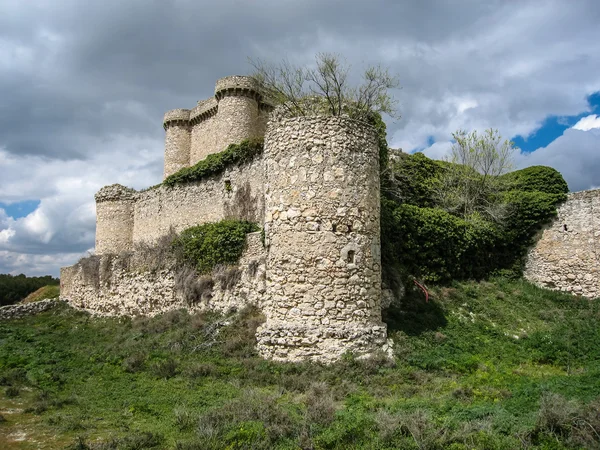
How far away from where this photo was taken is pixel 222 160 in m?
21.8

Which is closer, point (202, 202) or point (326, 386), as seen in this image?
point (326, 386)

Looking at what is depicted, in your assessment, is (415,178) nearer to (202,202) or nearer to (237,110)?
(202,202)

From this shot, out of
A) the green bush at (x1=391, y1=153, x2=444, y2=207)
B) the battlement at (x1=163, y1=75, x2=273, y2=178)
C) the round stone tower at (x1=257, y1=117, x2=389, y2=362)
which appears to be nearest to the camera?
the round stone tower at (x1=257, y1=117, x2=389, y2=362)

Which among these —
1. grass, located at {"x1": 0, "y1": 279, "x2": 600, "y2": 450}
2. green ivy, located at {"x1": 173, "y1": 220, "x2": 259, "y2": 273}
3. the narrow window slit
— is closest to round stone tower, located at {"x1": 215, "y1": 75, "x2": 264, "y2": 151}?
green ivy, located at {"x1": 173, "y1": 220, "x2": 259, "y2": 273}

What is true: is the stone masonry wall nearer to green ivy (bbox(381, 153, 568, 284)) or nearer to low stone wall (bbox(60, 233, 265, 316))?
low stone wall (bbox(60, 233, 265, 316))

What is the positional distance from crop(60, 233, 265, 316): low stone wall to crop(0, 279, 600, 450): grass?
0.80m

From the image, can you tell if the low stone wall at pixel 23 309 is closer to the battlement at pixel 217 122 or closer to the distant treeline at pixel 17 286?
the battlement at pixel 217 122

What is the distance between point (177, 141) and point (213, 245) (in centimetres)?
1938

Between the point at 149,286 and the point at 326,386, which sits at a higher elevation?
the point at 149,286

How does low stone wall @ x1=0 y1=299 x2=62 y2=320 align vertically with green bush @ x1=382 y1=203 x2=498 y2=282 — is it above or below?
below

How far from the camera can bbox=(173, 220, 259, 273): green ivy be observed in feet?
51.4

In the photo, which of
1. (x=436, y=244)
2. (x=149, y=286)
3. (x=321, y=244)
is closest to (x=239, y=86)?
(x=149, y=286)

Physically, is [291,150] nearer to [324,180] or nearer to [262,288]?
[324,180]

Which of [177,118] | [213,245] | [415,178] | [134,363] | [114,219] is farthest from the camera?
[177,118]
